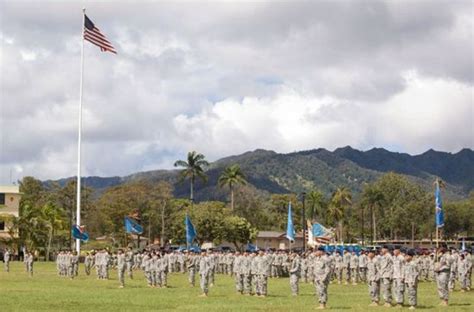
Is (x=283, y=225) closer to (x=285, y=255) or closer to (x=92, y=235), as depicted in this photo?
(x=92, y=235)

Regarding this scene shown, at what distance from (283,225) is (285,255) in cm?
10319

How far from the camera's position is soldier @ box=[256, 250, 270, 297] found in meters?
31.6

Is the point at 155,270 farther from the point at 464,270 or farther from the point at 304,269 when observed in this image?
the point at 464,270

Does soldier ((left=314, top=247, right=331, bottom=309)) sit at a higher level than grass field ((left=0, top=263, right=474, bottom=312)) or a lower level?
higher

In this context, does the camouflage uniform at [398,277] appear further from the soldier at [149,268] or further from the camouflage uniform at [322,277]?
the soldier at [149,268]

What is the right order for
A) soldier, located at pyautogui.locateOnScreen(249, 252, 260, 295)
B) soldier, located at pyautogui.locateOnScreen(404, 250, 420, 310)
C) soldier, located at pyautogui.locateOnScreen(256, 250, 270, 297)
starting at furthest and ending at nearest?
soldier, located at pyautogui.locateOnScreen(249, 252, 260, 295) → soldier, located at pyautogui.locateOnScreen(256, 250, 270, 297) → soldier, located at pyautogui.locateOnScreen(404, 250, 420, 310)

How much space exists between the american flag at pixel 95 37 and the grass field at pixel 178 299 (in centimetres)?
2208

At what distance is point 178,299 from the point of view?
30.7 meters

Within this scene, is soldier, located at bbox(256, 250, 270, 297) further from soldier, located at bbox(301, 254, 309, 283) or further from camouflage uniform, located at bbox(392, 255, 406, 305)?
soldier, located at bbox(301, 254, 309, 283)

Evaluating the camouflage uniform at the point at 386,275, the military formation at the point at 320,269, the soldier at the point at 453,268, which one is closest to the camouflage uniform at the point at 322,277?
the military formation at the point at 320,269

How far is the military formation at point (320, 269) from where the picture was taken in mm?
26500

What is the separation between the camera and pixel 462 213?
139875 mm

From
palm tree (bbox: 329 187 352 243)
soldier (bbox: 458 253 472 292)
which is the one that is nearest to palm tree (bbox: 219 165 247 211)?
palm tree (bbox: 329 187 352 243)

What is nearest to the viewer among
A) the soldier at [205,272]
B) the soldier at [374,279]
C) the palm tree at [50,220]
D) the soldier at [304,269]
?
the soldier at [374,279]
